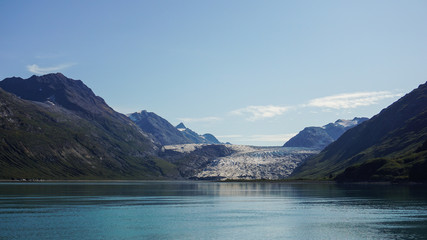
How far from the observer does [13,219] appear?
8125 cm

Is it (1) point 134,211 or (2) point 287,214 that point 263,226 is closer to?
(2) point 287,214

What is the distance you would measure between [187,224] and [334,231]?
1056 inches

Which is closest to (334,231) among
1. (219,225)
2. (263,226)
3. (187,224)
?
(263,226)

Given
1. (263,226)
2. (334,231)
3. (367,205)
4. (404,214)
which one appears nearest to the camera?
(334,231)

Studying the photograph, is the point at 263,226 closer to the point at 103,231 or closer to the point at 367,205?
the point at 103,231

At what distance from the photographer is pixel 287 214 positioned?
94.0 m

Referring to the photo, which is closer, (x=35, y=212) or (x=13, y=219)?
(x=13, y=219)

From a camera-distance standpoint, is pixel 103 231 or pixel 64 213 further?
pixel 64 213

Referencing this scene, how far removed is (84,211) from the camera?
96.1 meters

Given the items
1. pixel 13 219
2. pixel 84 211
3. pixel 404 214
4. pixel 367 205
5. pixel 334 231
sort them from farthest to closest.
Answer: pixel 367 205, pixel 84 211, pixel 404 214, pixel 13 219, pixel 334 231

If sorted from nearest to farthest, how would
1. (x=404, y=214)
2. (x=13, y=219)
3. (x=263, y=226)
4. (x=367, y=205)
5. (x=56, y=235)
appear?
(x=56, y=235), (x=263, y=226), (x=13, y=219), (x=404, y=214), (x=367, y=205)

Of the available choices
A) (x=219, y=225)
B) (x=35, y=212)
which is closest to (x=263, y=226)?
(x=219, y=225)

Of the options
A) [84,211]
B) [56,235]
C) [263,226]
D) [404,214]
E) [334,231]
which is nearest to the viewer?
[56,235]

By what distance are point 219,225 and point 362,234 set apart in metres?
25.3
